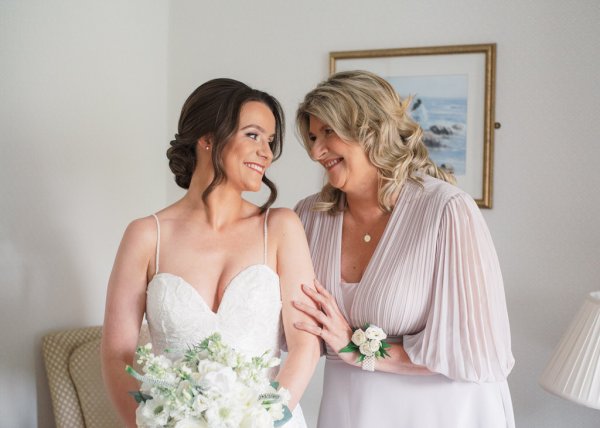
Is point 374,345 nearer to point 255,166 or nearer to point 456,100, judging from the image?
point 255,166

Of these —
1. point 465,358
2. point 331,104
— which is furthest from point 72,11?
point 465,358

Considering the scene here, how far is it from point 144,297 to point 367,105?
915 millimetres

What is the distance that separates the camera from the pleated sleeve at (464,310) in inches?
76.5

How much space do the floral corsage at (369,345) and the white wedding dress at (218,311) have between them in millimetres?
290

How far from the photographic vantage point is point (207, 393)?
4.32 ft

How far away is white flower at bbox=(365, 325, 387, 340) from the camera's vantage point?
2.00 metres

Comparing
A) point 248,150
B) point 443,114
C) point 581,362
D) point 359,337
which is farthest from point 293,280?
point 443,114

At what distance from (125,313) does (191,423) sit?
651 mm

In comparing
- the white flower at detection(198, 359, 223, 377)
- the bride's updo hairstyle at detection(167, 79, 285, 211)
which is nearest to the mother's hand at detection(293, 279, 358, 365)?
the bride's updo hairstyle at detection(167, 79, 285, 211)

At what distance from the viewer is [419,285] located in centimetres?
201

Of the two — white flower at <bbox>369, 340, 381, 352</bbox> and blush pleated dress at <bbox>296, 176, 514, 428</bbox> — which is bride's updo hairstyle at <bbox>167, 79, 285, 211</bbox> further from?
white flower at <bbox>369, 340, 381, 352</bbox>

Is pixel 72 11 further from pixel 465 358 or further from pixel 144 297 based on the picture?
pixel 465 358

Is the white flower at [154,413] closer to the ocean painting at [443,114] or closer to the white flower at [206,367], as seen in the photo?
the white flower at [206,367]

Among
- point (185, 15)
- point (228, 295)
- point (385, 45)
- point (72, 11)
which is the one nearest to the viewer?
point (228, 295)
